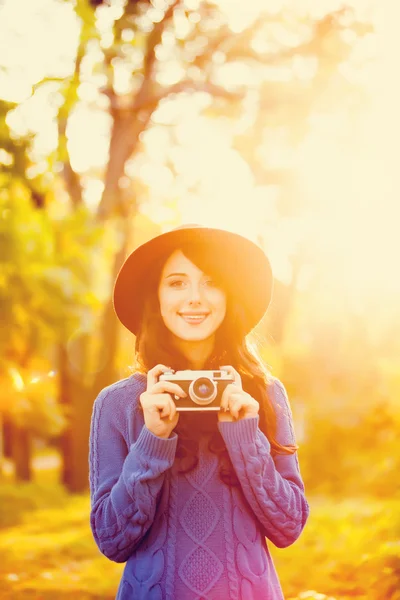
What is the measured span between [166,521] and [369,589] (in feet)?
10.6

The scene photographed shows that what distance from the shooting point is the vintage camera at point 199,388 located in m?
2.31

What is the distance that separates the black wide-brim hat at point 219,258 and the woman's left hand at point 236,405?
368 millimetres

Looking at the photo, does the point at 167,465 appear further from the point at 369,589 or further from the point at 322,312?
the point at 322,312

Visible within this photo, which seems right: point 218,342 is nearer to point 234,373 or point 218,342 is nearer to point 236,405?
point 234,373

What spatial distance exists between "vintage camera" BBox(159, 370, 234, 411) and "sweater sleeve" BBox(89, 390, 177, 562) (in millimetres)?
117

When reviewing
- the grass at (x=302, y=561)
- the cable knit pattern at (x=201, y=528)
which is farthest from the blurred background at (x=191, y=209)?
the cable knit pattern at (x=201, y=528)

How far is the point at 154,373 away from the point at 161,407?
14 cm

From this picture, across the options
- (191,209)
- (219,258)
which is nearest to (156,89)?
(191,209)

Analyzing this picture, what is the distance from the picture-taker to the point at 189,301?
2.51 metres

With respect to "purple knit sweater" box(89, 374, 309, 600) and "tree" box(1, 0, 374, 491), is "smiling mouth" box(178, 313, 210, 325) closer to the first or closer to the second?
"purple knit sweater" box(89, 374, 309, 600)

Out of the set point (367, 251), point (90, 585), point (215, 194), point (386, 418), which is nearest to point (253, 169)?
point (215, 194)

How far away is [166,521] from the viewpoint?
2.31 meters

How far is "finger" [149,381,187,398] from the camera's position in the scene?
2.31 metres

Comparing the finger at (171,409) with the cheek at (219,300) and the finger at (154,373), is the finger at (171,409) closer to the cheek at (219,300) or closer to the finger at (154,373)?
the finger at (154,373)
